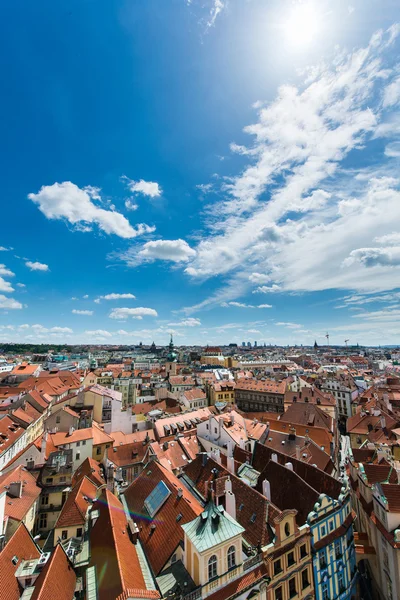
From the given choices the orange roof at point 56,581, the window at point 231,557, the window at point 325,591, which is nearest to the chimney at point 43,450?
the orange roof at point 56,581

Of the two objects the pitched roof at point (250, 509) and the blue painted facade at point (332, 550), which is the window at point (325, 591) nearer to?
the blue painted facade at point (332, 550)

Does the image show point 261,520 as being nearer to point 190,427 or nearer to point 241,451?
point 241,451

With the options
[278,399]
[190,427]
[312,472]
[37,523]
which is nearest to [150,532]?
[312,472]

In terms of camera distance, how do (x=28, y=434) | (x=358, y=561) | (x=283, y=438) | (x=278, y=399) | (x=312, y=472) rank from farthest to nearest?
1. (x=278, y=399)
2. (x=28, y=434)
3. (x=283, y=438)
4. (x=312, y=472)
5. (x=358, y=561)

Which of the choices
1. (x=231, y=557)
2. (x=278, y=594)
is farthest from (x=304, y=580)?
(x=231, y=557)

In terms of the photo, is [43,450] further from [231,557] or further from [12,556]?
[231,557]

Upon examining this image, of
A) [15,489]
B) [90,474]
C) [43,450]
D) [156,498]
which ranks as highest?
[156,498]

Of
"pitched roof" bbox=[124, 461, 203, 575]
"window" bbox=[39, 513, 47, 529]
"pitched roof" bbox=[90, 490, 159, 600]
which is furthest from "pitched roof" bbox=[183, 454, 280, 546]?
"window" bbox=[39, 513, 47, 529]
